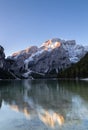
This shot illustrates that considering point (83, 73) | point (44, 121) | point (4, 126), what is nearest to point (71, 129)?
point (44, 121)

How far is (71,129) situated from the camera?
52.3 feet

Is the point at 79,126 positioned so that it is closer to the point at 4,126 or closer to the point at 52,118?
the point at 52,118

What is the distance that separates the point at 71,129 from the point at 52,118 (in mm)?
4428

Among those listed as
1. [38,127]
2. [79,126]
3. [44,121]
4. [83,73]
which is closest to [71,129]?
[79,126]

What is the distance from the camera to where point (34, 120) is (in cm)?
1942

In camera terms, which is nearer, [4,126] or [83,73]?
[4,126]

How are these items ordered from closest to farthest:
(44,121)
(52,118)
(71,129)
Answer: (71,129), (44,121), (52,118)

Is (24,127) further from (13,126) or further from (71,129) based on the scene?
(71,129)

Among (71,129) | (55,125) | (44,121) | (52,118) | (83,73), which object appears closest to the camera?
(71,129)

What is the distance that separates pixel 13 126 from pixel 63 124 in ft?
11.6

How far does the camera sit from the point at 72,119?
19359 millimetres

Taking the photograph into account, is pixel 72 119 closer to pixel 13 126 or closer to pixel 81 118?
pixel 81 118

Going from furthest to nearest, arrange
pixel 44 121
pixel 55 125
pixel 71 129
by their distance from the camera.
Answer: pixel 44 121
pixel 55 125
pixel 71 129

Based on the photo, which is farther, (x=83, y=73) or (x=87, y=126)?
(x=83, y=73)
